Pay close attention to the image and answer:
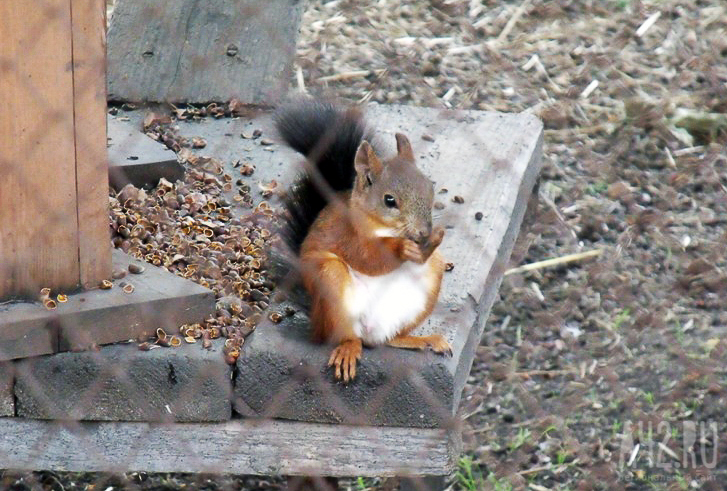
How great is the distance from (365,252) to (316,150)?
20 cm

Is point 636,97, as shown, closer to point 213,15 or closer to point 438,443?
point 213,15

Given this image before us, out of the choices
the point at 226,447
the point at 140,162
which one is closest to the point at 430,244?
the point at 226,447

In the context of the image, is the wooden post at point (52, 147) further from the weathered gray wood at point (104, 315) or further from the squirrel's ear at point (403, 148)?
the squirrel's ear at point (403, 148)

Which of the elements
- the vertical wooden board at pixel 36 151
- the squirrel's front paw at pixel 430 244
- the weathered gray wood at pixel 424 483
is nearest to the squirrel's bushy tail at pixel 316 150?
the squirrel's front paw at pixel 430 244

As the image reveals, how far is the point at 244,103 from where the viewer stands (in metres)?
3.09

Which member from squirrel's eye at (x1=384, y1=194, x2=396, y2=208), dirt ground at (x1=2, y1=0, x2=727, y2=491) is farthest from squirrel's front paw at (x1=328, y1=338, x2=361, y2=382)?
dirt ground at (x1=2, y1=0, x2=727, y2=491)

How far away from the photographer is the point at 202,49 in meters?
3.25

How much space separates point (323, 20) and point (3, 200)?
2.34m

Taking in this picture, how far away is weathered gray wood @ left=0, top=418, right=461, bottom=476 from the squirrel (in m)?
0.16

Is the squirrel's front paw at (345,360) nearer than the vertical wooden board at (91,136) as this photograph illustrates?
No

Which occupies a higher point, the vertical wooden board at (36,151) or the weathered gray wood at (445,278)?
the vertical wooden board at (36,151)

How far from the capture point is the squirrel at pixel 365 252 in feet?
6.50

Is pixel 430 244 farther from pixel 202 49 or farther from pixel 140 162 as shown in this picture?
pixel 202 49

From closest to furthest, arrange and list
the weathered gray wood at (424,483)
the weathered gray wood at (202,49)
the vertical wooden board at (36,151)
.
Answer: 1. the vertical wooden board at (36,151)
2. the weathered gray wood at (424,483)
3. the weathered gray wood at (202,49)
